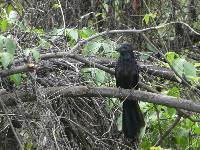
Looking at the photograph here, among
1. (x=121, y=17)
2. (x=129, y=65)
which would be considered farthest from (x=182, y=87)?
(x=121, y=17)

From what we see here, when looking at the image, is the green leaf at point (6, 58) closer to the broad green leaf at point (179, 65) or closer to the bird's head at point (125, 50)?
the broad green leaf at point (179, 65)

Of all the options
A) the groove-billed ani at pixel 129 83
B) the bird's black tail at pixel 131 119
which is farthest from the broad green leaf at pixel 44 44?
the bird's black tail at pixel 131 119

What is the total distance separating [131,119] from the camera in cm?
427

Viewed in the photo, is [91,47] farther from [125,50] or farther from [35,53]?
[125,50]

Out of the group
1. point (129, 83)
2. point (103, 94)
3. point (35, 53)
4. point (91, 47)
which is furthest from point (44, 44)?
point (129, 83)

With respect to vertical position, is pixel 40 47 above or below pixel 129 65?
above

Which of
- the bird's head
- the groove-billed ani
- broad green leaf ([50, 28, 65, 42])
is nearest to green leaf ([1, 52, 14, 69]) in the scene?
broad green leaf ([50, 28, 65, 42])

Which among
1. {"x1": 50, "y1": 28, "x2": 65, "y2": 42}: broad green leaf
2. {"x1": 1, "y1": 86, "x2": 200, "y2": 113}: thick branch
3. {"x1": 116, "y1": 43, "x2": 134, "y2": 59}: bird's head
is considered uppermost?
{"x1": 50, "y1": 28, "x2": 65, "y2": 42}: broad green leaf

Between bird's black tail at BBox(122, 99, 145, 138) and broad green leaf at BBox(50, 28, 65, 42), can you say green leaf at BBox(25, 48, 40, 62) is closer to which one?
broad green leaf at BBox(50, 28, 65, 42)

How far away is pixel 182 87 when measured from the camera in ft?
15.0

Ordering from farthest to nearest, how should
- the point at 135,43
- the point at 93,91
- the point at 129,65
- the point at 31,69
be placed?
the point at 135,43
the point at 129,65
the point at 93,91
the point at 31,69

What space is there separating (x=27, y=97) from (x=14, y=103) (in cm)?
11

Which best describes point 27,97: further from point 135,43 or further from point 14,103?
point 135,43

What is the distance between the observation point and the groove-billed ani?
4.24 meters
